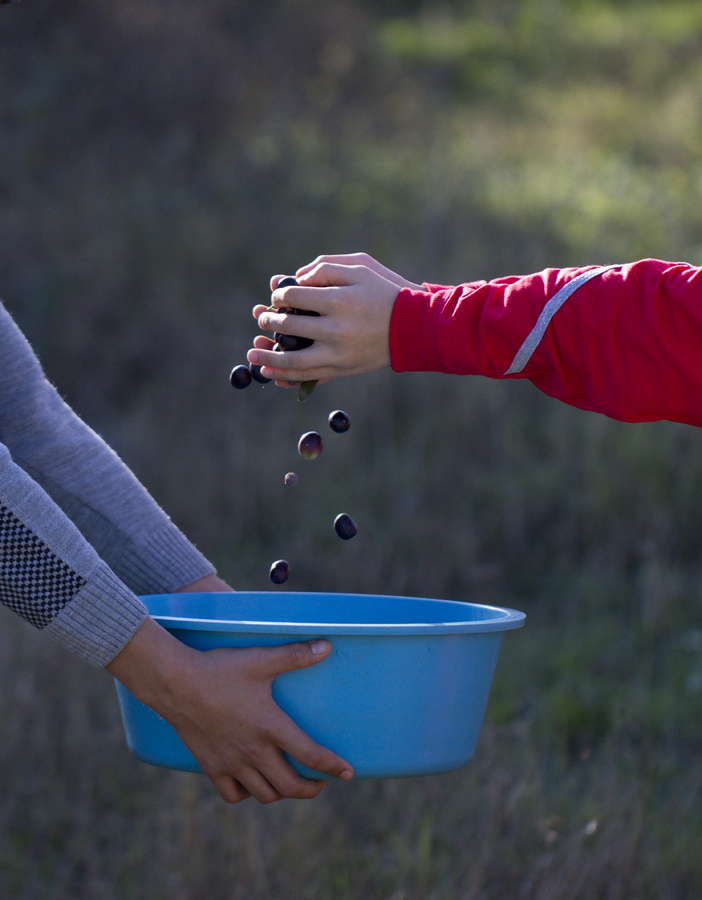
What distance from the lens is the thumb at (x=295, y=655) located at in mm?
1312

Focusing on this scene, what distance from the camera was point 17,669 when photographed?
118 inches

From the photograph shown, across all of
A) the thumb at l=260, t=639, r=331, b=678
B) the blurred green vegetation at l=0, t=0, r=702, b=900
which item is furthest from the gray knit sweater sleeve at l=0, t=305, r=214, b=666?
the blurred green vegetation at l=0, t=0, r=702, b=900

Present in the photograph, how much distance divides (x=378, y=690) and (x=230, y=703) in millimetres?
200

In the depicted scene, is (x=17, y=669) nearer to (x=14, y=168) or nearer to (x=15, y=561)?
(x=15, y=561)

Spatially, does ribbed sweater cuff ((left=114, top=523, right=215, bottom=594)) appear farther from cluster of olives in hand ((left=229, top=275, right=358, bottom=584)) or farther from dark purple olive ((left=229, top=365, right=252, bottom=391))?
dark purple olive ((left=229, top=365, right=252, bottom=391))

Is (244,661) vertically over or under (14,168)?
under

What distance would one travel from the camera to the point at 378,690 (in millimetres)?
1370

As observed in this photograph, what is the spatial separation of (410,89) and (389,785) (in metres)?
8.81

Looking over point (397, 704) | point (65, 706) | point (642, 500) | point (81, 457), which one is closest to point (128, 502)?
point (81, 457)

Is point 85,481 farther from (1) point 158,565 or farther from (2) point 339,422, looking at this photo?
(2) point 339,422

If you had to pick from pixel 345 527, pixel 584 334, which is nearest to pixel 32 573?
pixel 345 527

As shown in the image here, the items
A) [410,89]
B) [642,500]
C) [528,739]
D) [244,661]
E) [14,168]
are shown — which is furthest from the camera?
[410,89]

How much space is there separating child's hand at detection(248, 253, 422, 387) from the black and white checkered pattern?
1.28 feet

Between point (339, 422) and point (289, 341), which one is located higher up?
point (289, 341)
